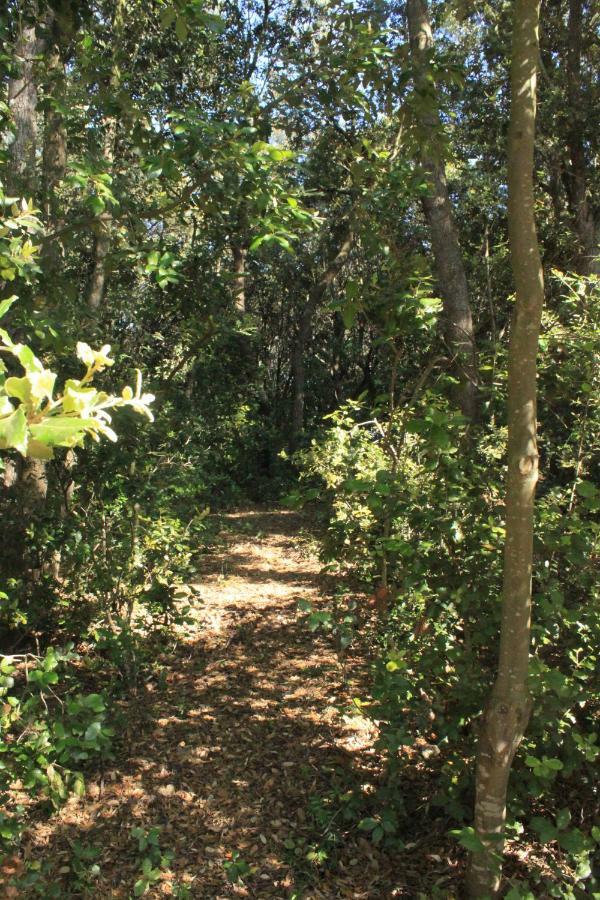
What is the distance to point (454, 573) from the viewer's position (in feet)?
9.09

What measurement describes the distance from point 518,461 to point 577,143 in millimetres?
8443

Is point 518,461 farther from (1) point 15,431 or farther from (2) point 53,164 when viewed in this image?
(2) point 53,164

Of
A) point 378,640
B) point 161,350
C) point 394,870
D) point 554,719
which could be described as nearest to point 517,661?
point 554,719

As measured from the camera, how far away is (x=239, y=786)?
3.69 metres

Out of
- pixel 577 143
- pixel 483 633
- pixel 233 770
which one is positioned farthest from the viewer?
pixel 577 143

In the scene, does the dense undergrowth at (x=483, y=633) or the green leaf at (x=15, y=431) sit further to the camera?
the dense undergrowth at (x=483, y=633)

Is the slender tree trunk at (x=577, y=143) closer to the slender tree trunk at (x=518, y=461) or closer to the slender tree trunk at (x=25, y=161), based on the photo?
the slender tree trunk at (x=25, y=161)

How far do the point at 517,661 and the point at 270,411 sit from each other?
1260 cm

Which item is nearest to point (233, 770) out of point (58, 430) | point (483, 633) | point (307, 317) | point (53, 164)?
point (483, 633)

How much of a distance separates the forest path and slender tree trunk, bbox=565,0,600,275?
610cm

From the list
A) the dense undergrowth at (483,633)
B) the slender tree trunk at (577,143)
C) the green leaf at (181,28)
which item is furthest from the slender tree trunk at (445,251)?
the slender tree trunk at (577,143)

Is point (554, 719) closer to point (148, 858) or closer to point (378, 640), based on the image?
point (378, 640)

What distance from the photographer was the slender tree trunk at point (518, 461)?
217 centimetres

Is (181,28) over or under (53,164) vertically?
under
